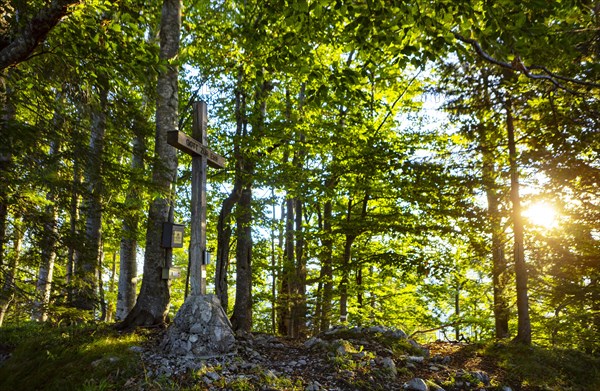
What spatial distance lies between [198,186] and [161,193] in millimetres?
641

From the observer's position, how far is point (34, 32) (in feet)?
13.3

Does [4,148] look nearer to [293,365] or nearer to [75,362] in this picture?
[75,362]

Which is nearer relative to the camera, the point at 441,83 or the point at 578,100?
the point at 578,100

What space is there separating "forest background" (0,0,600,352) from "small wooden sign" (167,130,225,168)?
1.40ft

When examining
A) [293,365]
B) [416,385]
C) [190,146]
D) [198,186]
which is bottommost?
[416,385]

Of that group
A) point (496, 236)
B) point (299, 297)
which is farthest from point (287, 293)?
point (496, 236)

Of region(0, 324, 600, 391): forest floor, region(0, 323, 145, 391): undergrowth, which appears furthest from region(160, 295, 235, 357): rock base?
region(0, 323, 145, 391): undergrowth

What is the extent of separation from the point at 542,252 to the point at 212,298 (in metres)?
6.96

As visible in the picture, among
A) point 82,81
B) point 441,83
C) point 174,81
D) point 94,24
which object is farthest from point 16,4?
point 441,83

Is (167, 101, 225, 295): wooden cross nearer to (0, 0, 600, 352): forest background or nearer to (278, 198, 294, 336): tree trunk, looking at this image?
(0, 0, 600, 352): forest background

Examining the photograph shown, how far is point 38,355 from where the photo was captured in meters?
5.41

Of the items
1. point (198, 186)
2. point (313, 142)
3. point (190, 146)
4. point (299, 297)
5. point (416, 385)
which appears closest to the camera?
point (416, 385)

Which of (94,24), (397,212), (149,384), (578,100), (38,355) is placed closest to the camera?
(149,384)

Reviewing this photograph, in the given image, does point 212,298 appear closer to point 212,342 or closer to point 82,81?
point 212,342
